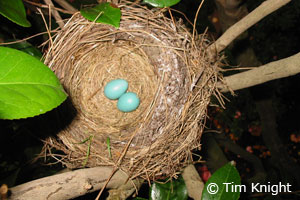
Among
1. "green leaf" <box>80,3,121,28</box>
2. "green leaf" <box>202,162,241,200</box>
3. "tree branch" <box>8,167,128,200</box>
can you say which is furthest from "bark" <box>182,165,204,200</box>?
"green leaf" <box>80,3,121,28</box>

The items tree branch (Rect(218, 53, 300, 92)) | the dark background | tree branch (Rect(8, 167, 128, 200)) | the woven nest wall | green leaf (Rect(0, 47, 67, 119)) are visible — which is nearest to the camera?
green leaf (Rect(0, 47, 67, 119))

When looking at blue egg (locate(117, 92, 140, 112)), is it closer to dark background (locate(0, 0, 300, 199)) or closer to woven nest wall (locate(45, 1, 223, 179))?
woven nest wall (locate(45, 1, 223, 179))

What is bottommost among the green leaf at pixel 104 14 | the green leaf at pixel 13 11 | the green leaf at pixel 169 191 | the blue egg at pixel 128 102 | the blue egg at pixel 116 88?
the green leaf at pixel 169 191

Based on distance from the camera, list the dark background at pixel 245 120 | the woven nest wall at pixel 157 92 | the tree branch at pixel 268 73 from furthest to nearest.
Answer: the dark background at pixel 245 120
the woven nest wall at pixel 157 92
the tree branch at pixel 268 73

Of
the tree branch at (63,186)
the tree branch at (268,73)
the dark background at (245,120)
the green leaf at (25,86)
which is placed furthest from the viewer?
the dark background at (245,120)

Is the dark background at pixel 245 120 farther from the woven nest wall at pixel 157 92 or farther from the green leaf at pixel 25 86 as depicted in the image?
the green leaf at pixel 25 86

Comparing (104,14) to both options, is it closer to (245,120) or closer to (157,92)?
(157,92)

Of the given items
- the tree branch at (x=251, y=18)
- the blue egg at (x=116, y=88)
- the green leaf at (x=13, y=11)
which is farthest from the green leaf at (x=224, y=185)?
the green leaf at (x=13, y=11)
